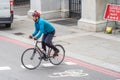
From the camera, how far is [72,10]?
21.6m

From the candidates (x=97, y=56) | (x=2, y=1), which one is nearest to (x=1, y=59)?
(x=97, y=56)

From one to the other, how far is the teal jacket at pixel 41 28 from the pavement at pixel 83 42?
178cm

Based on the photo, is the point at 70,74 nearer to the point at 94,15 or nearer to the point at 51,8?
the point at 94,15

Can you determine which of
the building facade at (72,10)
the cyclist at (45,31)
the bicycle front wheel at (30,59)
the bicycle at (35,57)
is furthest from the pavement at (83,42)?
the bicycle front wheel at (30,59)

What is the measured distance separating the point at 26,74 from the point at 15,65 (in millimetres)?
1049

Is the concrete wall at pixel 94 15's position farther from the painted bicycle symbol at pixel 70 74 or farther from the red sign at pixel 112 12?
the painted bicycle symbol at pixel 70 74

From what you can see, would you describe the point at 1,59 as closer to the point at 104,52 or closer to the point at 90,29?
the point at 104,52

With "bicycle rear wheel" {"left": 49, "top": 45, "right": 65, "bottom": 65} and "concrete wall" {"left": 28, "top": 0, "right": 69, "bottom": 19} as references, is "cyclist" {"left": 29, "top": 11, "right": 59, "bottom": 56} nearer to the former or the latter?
"bicycle rear wheel" {"left": 49, "top": 45, "right": 65, "bottom": 65}

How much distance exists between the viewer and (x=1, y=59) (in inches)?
520

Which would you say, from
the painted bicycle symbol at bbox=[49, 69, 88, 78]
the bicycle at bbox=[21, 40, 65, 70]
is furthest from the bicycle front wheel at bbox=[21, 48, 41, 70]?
the painted bicycle symbol at bbox=[49, 69, 88, 78]

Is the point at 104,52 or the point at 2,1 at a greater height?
the point at 2,1

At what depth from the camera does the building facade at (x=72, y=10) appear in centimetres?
1800

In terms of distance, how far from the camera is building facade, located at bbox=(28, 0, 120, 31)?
18.0m

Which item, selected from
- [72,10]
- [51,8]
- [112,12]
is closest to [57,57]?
[112,12]
